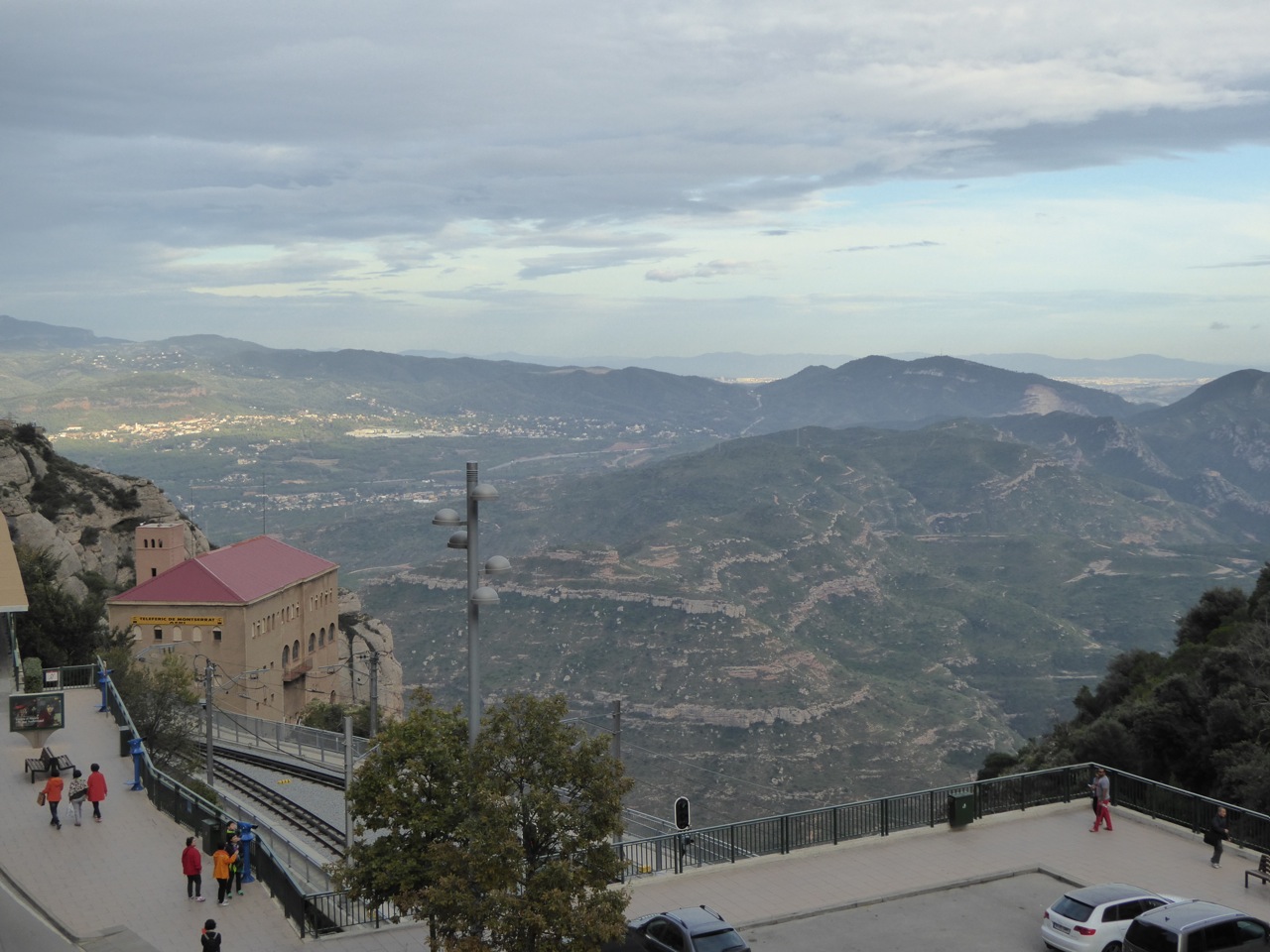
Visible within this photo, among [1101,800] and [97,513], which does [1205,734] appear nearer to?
[1101,800]

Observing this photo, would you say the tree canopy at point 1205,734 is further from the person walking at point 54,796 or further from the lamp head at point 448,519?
the person walking at point 54,796

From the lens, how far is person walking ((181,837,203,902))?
21.0 meters

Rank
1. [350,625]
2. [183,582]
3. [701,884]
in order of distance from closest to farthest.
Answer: [701,884] < [183,582] < [350,625]

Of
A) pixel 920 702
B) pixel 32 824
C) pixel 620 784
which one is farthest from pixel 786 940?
pixel 920 702

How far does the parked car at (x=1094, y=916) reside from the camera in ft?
62.2

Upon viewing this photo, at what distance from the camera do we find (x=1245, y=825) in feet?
81.3

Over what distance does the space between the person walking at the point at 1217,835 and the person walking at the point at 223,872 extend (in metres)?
18.6

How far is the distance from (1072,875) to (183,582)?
5381cm

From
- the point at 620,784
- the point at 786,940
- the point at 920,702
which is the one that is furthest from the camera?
the point at 920,702

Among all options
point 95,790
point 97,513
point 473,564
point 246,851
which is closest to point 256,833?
point 246,851

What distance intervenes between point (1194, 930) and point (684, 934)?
24.8 ft

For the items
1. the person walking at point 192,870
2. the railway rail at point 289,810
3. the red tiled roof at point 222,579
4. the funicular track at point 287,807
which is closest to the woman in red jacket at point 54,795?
the person walking at point 192,870

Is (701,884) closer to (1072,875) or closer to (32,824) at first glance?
(1072,875)

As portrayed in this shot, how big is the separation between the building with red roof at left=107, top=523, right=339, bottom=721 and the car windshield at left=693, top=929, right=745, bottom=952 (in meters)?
48.7
